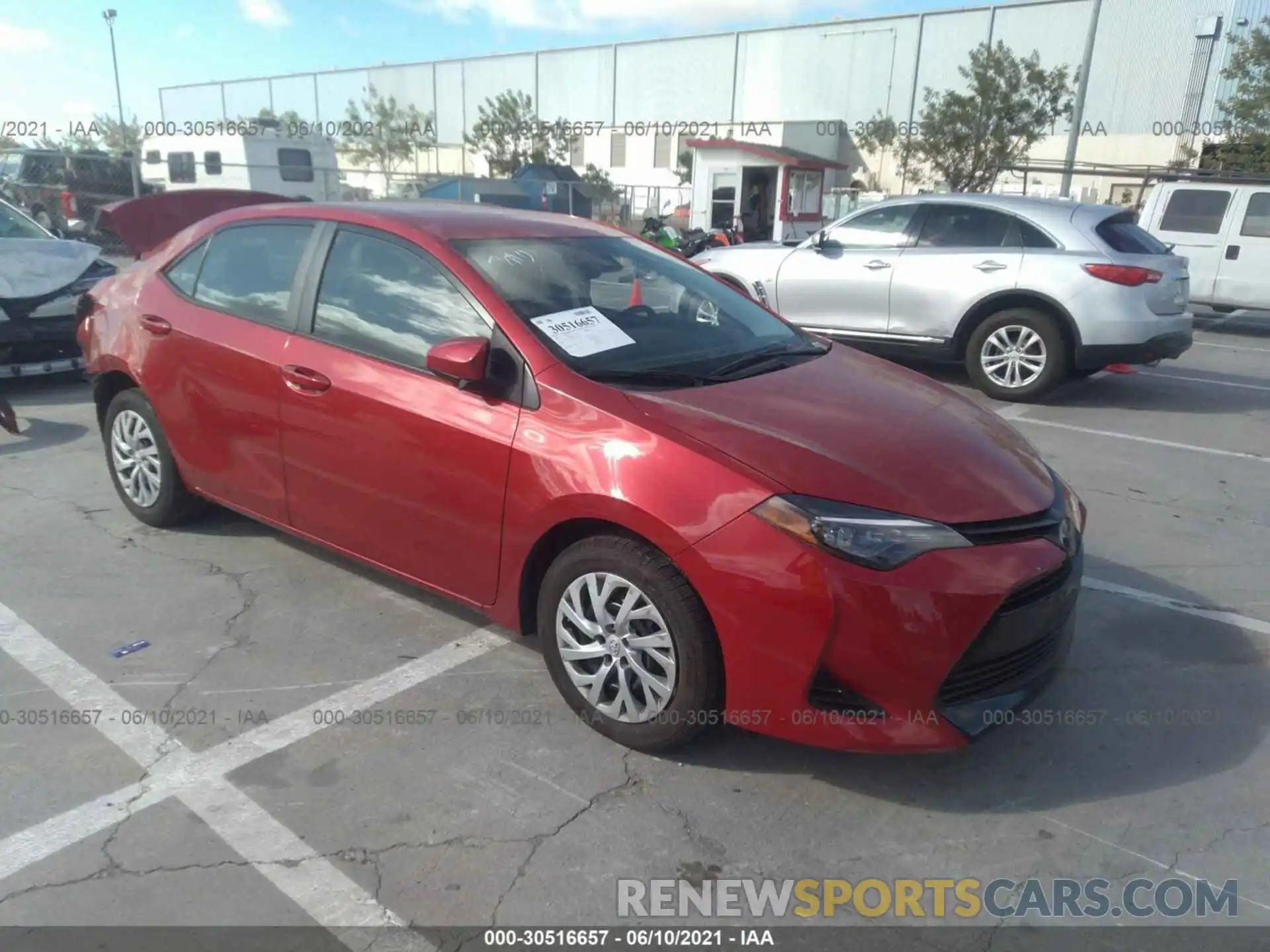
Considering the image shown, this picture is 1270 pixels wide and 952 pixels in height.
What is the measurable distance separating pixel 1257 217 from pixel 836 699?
13.6 metres

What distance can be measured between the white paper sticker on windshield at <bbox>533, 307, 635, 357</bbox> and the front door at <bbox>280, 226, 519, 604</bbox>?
0.73 ft

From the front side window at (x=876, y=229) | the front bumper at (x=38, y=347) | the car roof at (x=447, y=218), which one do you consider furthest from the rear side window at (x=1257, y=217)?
the front bumper at (x=38, y=347)

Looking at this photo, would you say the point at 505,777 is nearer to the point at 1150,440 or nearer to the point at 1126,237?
the point at 1150,440

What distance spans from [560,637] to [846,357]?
1726mm

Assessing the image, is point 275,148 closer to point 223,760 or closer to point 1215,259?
point 1215,259

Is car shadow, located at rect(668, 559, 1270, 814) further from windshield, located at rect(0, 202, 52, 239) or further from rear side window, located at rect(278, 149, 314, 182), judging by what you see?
rear side window, located at rect(278, 149, 314, 182)

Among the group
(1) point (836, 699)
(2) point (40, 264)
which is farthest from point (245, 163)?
(1) point (836, 699)

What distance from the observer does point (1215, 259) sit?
13.4m

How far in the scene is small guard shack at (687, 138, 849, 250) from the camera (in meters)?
24.4

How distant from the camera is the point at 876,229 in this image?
915 cm

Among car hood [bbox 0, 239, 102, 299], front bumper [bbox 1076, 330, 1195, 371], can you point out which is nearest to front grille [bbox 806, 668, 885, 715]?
front bumper [bbox 1076, 330, 1195, 371]

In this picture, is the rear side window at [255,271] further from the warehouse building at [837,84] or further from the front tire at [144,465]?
the warehouse building at [837,84]

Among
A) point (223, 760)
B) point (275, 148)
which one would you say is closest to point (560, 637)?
point (223, 760)

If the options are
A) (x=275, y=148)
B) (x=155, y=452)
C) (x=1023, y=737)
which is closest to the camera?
(x=1023, y=737)
